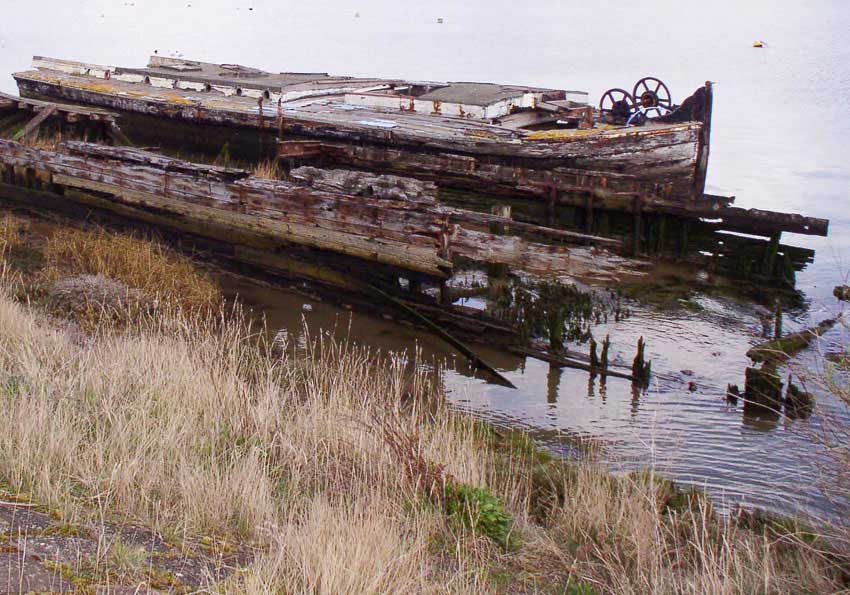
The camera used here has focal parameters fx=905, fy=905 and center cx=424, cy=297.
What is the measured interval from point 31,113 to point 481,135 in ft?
28.2

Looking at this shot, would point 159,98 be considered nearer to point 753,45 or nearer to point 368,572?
point 368,572

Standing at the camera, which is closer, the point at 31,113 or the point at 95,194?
the point at 95,194

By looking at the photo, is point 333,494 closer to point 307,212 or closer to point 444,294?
point 444,294

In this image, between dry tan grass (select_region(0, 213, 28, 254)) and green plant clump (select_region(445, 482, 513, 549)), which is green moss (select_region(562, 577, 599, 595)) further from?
dry tan grass (select_region(0, 213, 28, 254))

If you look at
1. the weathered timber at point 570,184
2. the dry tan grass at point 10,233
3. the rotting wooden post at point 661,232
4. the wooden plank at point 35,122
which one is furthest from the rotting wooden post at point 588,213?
the wooden plank at point 35,122

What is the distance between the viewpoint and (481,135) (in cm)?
1485

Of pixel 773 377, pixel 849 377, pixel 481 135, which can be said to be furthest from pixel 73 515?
pixel 481 135

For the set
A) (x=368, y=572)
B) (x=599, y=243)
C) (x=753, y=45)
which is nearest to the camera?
(x=368, y=572)

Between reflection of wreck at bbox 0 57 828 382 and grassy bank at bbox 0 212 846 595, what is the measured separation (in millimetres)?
4162

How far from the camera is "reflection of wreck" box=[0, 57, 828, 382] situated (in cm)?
1095

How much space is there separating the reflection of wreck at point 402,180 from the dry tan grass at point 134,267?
1.14 metres

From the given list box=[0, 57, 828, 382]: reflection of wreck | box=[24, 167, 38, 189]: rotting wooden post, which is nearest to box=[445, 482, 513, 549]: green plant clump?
box=[0, 57, 828, 382]: reflection of wreck

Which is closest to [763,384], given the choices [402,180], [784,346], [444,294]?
[784,346]

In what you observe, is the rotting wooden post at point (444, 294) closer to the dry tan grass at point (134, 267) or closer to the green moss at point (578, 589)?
the dry tan grass at point (134, 267)
